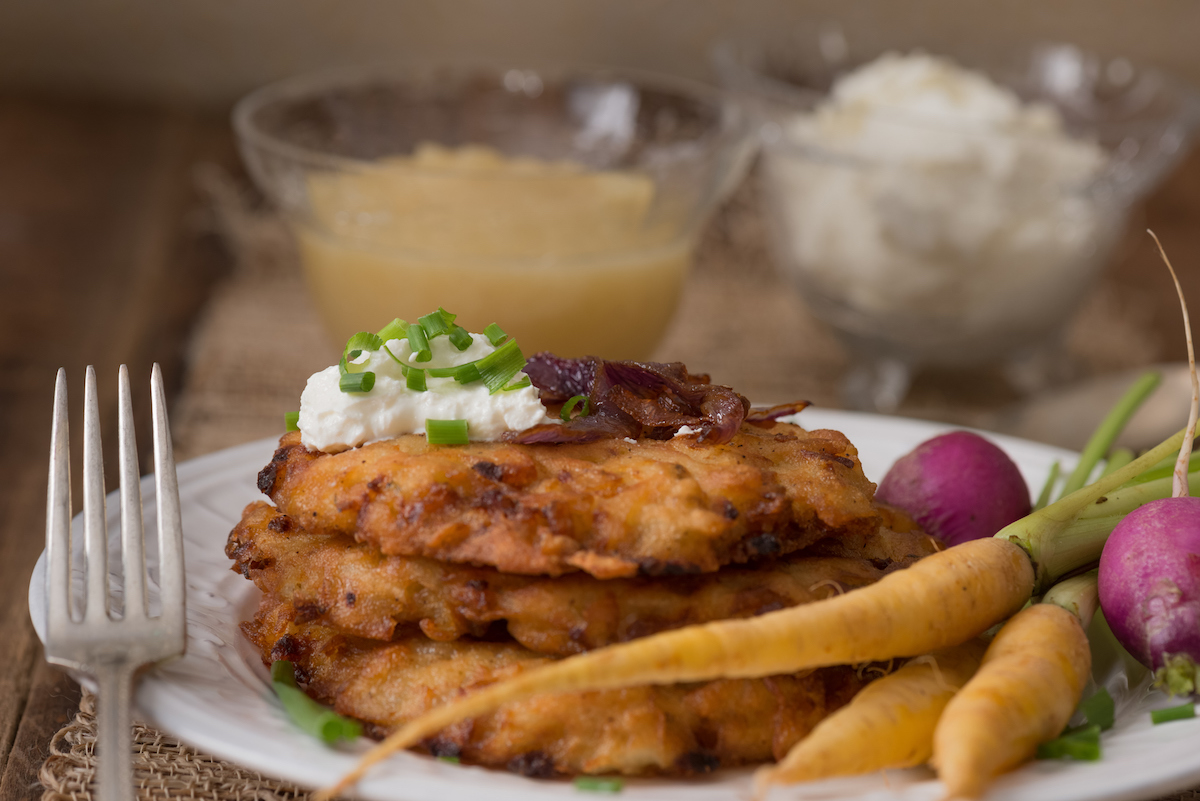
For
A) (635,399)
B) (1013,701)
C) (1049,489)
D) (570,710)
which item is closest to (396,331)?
(635,399)

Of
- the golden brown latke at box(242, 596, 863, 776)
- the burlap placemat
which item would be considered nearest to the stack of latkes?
the golden brown latke at box(242, 596, 863, 776)

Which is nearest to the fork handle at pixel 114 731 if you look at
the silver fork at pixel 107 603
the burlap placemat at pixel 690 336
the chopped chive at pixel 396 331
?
the silver fork at pixel 107 603

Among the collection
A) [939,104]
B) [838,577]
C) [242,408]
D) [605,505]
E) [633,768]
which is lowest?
[242,408]

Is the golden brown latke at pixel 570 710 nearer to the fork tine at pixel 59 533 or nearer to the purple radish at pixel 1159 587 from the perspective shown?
the fork tine at pixel 59 533

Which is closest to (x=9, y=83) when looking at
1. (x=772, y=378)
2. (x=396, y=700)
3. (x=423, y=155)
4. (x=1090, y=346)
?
(x=423, y=155)

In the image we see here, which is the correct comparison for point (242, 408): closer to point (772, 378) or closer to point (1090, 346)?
point (772, 378)

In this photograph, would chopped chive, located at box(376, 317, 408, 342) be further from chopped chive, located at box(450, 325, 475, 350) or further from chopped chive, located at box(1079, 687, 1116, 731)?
chopped chive, located at box(1079, 687, 1116, 731)
